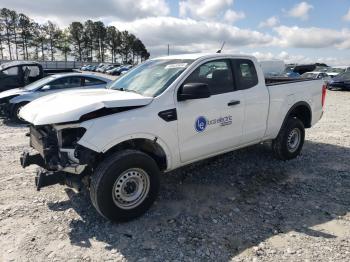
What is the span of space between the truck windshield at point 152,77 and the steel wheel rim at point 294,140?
2668 mm

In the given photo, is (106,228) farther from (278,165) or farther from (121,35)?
(121,35)

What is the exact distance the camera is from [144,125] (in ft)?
13.0

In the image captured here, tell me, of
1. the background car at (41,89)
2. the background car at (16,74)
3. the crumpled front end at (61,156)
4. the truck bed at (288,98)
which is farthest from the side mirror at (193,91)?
the background car at (16,74)

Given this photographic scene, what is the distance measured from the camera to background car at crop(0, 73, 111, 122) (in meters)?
10.2

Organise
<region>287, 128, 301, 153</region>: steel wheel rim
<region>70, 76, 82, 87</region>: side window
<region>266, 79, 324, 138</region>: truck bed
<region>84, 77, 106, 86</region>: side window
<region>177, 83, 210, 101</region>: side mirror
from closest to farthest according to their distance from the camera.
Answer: <region>177, 83, 210, 101</region>: side mirror
<region>266, 79, 324, 138</region>: truck bed
<region>287, 128, 301, 153</region>: steel wheel rim
<region>70, 76, 82, 87</region>: side window
<region>84, 77, 106, 86</region>: side window

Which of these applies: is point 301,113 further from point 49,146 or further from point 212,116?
point 49,146

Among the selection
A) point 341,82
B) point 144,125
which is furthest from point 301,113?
point 341,82

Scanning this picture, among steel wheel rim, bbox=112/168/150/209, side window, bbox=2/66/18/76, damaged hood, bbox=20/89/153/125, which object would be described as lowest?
steel wheel rim, bbox=112/168/150/209

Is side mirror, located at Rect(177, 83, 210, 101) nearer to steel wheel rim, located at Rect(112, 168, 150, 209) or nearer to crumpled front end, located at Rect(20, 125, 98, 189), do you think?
steel wheel rim, located at Rect(112, 168, 150, 209)

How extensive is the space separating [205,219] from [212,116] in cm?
135

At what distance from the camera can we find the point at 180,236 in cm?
380

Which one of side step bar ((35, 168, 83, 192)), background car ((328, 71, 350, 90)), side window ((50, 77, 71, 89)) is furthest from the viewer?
background car ((328, 71, 350, 90))

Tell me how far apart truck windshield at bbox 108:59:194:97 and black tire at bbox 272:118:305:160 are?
93.6 inches

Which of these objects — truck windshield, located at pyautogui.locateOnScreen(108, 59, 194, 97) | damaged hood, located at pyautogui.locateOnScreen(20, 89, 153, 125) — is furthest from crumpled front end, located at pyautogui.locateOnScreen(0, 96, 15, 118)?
damaged hood, located at pyautogui.locateOnScreen(20, 89, 153, 125)
